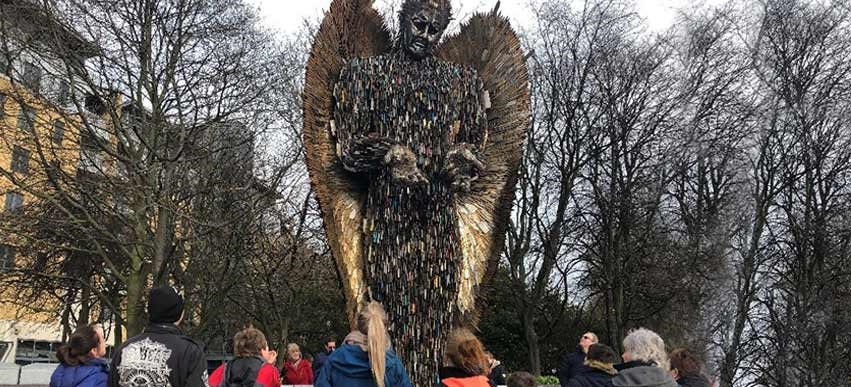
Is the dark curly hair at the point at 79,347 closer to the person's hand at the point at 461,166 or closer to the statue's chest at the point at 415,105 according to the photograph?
the statue's chest at the point at 415,105

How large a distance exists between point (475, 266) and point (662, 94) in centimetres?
1047

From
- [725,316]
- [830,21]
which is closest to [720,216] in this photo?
[725,316]

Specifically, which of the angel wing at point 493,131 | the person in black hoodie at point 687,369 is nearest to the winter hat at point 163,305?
the person in black hoodie at point 687,369

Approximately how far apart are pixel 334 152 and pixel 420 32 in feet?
5.18

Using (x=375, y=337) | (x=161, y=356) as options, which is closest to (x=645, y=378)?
(x=375, y=337)

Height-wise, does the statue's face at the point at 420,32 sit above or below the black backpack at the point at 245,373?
above

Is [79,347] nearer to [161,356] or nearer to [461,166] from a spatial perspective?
[161,356]

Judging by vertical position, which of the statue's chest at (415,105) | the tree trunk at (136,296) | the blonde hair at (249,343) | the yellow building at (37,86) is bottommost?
the blonde hair at (249,343)

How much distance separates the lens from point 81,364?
15.0ft

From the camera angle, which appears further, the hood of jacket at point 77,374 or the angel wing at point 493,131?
the angel wing at point 493,131

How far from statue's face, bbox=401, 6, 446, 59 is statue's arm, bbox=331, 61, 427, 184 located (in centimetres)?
66

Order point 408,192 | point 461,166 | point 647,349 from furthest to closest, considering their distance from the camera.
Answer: point 461,166
point 408,192
point 647,349

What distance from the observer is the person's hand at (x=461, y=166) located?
7930mm

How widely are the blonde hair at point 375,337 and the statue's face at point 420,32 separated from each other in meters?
4.72
